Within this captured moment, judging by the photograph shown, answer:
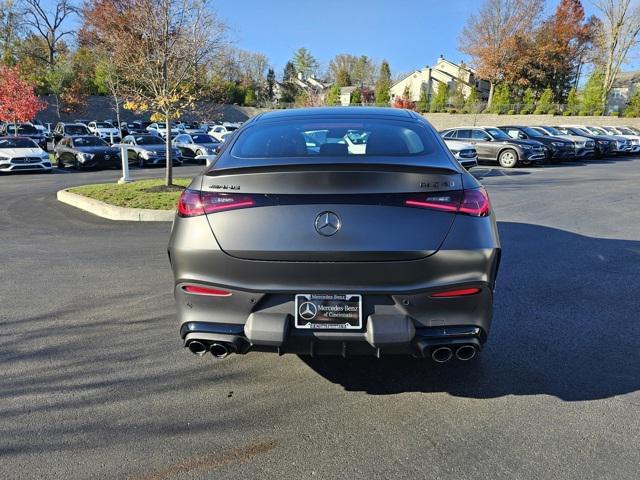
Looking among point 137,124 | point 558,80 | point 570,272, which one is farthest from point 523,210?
point 558,80

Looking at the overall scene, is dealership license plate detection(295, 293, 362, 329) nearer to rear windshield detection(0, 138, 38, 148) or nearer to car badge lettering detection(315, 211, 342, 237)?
car badge lettering detection(315, 211, 342, 237)

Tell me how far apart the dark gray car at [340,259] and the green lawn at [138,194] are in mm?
6887

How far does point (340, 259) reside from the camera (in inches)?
105

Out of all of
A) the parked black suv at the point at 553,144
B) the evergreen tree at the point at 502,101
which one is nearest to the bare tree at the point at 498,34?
the evergreen tree at the point at 502,101

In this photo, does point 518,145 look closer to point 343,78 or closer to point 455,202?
point 455,202

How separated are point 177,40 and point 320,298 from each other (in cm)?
1074

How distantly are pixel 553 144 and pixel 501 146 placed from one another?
3.22m

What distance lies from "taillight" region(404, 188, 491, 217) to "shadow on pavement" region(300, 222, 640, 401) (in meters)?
1.23

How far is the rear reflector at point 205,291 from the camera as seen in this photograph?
9.19 ft

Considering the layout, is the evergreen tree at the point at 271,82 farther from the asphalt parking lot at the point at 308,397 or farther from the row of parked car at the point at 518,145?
the asphalt parking lot at the point at 308,397

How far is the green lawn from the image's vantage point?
969cm

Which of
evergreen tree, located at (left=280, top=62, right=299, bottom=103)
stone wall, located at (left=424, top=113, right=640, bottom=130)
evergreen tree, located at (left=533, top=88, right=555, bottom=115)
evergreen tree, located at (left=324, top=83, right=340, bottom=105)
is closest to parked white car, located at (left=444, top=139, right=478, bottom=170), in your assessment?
stone wall, located at (left=424, top=113, right=640, bottom=130)

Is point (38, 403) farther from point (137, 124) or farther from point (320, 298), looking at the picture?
point (137, 124)

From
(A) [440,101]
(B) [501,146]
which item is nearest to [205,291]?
(B) [501,146]
